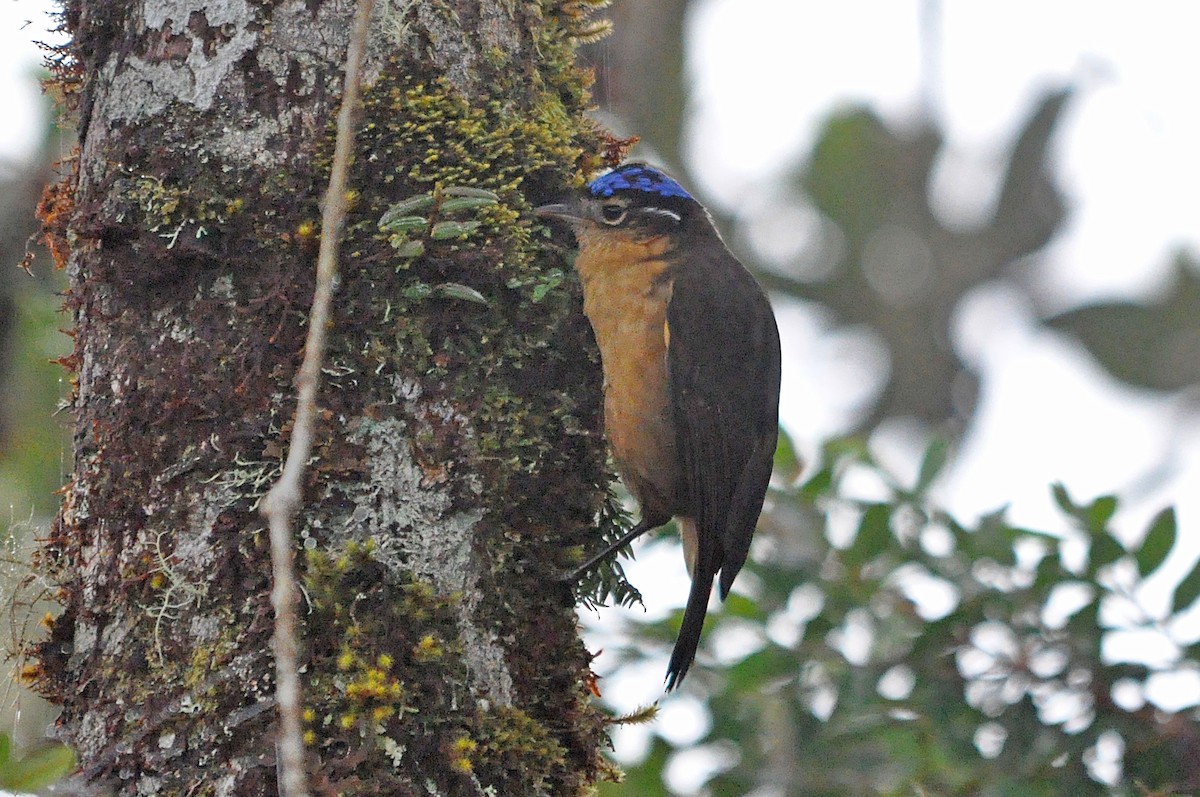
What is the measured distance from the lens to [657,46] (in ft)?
35.9

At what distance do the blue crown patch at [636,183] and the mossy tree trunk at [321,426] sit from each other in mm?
453

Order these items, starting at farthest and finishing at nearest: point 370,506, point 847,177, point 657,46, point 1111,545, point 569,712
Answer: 1. point 847,177
2. point 657,46
3. point 1111,545
4. point 569,712
5. point 370,506

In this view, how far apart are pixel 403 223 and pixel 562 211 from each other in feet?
2.26

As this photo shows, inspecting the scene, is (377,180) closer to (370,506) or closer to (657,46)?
(370,506)

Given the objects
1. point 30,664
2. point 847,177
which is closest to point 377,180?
point 30,664

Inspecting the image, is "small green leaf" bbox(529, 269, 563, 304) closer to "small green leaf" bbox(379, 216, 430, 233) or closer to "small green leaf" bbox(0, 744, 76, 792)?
"small green leaf" bbox(379, 216, 430, 233)

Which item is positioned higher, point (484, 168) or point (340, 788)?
point (484, 168)

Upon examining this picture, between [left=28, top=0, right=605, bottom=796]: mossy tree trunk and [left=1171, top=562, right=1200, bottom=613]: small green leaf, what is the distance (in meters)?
1.66

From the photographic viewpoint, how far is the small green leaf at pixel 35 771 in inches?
84.2

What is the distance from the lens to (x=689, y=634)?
12.4 feet

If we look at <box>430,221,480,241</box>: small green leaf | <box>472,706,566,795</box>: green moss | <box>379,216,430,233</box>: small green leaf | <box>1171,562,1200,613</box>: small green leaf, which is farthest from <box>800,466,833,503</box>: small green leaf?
<box>379,216,430,233</box>: small green leaf

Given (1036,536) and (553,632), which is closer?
(553,632)

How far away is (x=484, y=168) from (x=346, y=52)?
423 millimetres

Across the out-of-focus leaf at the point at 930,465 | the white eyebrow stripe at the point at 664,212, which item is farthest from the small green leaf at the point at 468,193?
the out-of-focus leaf at the point at 930,465
